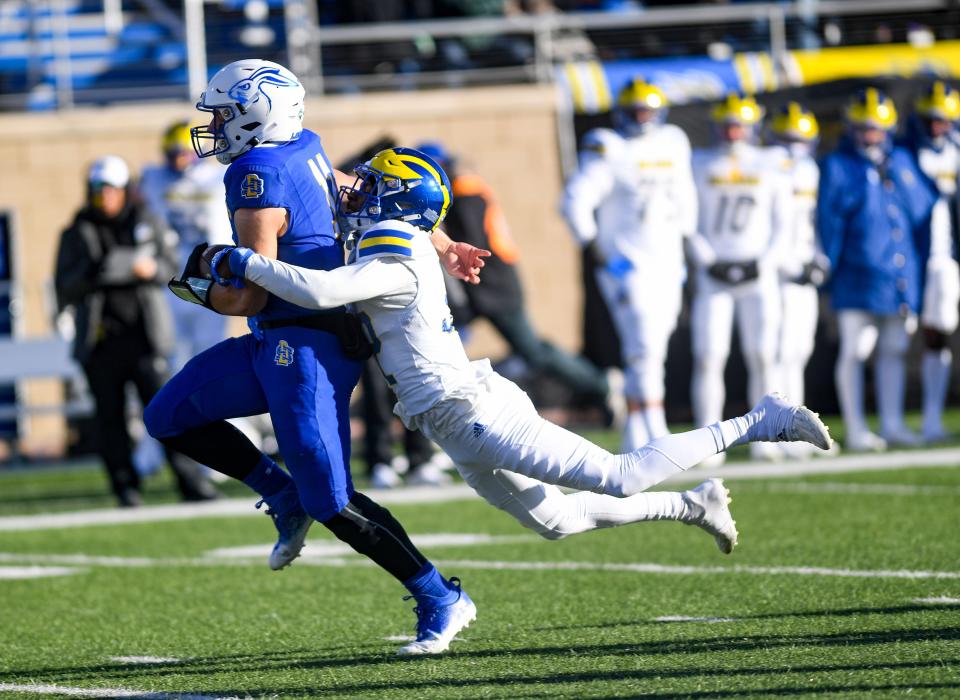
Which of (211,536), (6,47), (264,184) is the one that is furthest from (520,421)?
(6,47)

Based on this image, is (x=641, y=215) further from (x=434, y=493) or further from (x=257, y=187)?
(x=257, y=187)

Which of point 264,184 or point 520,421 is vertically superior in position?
point 264,184

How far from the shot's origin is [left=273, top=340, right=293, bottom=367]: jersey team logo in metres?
4.99

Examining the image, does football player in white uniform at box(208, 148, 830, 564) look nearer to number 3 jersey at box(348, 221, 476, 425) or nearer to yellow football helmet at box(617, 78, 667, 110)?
number 3 jersey at box(348, 221, 476, 425)

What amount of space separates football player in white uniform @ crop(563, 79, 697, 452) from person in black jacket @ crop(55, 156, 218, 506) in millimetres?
2486

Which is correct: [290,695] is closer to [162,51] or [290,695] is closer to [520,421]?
[520,421]

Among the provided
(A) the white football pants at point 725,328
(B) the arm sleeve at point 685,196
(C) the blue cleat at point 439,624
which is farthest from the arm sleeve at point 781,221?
(C) the blue cleat at point 439,624

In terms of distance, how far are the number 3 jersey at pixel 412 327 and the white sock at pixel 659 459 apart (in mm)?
494

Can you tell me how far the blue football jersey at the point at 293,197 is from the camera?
5027 millimetres

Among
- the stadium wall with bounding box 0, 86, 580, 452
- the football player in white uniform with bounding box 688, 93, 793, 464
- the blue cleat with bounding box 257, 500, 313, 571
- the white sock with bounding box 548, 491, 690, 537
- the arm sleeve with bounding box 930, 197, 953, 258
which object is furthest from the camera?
the stadium wall with bounding box 0, 86, 580, 452

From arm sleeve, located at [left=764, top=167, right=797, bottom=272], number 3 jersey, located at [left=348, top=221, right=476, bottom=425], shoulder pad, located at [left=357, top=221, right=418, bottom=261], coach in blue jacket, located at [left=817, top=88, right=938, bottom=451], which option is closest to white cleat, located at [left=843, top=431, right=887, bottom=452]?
coach in blue jacket, located at [left=817, top=88, right=938, bottom=451]

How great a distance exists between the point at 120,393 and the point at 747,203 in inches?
152

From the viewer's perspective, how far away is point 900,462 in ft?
33.0

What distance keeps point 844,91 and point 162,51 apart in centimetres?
590
